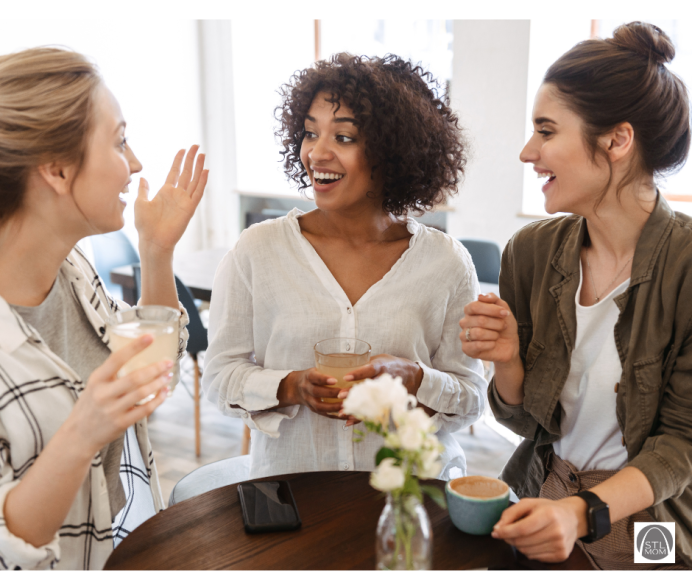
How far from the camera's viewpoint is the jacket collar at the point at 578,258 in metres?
1.31

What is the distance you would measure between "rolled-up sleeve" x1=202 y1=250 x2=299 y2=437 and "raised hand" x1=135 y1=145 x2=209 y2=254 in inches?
9.3

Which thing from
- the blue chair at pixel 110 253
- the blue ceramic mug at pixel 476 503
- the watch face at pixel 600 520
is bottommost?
the blue chair at pixel 110 253

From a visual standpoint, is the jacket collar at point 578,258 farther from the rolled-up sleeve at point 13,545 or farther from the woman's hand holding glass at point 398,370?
the rolled-up sleeve at point 13,545

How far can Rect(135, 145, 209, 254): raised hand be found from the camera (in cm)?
134

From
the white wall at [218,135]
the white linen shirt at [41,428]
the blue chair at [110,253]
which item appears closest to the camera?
the white linen shirt at [41,428]

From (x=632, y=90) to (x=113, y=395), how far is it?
110cm

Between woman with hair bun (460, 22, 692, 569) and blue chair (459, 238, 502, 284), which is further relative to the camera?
blue chair (459, 238, 502, 284)

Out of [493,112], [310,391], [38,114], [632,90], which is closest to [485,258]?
[493,112]

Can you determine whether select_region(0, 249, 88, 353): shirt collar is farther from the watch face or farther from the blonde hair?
the watch face

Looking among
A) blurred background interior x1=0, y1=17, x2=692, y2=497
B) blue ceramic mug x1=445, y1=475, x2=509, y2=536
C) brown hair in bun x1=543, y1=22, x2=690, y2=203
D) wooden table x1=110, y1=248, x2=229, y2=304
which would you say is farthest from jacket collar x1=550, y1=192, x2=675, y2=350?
wooden table x1=110, y1=248, x2=229, y2=304

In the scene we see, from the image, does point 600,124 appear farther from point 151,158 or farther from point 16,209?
point 151,158

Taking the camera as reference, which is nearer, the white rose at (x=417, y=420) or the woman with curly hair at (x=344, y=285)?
the white rose at (x=417, y=420)

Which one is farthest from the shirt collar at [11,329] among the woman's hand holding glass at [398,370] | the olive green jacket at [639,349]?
the olive green jacket at [639,349]

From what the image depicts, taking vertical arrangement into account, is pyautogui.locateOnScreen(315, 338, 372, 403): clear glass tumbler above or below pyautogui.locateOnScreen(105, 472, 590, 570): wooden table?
above
